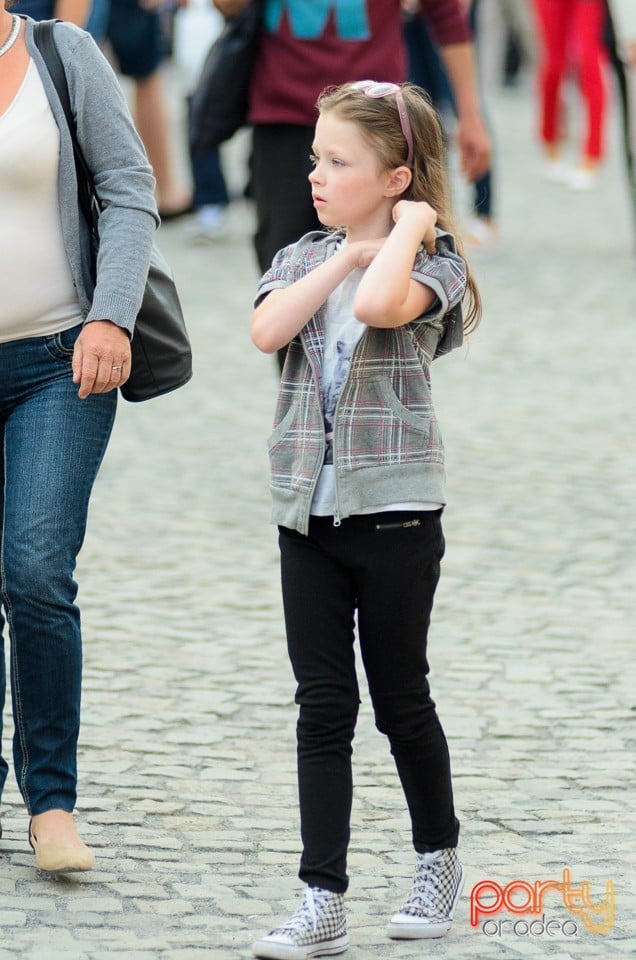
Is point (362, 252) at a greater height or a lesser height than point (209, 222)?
lesser

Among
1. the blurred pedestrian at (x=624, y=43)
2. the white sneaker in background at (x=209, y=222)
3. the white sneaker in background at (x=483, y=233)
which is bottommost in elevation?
the white sneaker in background at (x=483, y=233)

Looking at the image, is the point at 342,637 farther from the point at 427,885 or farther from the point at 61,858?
the point at 61,858

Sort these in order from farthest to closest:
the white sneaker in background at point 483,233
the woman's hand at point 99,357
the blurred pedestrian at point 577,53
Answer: the blurred pedestrian at point 577,53 < the white sneaker in background at point 483,233 < the woman's hand at point 99,357

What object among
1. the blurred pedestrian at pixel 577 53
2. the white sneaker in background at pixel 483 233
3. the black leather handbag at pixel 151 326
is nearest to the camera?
the black leather handbag at pixel 151 326

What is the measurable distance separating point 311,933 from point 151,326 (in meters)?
1.22

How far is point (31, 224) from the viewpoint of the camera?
348cm

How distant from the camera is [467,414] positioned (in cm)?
808

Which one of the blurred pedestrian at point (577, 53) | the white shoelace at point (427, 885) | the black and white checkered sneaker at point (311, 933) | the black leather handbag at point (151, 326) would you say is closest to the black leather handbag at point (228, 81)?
the black leather handbag at point (151, 326)

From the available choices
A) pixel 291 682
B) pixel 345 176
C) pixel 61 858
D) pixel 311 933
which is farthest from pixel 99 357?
pixel 291 682

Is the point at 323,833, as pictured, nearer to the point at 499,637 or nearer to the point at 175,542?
the point at 499,637

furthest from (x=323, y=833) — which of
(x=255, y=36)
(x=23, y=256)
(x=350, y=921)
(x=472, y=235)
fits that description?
(x=472, y=235)

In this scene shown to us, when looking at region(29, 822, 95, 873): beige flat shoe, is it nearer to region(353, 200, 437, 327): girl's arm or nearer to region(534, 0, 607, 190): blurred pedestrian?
region(353, 200, 437, 327): girl's arm

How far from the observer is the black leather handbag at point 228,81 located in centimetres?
561

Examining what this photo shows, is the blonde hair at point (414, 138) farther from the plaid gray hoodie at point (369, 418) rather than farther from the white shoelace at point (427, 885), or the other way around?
the white shoelace at point (427, 885)
